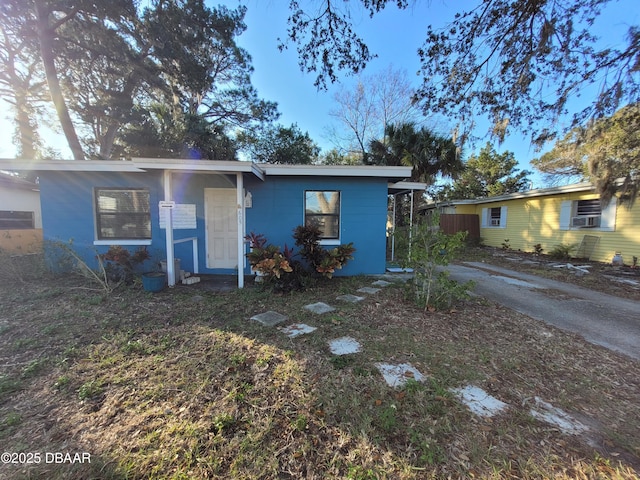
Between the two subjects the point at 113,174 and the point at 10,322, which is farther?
the point at 113,174

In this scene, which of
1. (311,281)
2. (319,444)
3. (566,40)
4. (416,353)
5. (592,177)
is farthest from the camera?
(592,177)

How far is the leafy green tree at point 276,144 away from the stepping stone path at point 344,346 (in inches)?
479

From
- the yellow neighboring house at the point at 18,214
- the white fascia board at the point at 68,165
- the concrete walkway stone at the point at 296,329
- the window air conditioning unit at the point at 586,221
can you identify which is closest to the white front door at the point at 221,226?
the white fascia board at the point at 68,165

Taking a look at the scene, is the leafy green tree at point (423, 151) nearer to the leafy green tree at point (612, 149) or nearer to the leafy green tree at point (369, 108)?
the leafy green tree at point (369, 108)

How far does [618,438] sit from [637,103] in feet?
16.4

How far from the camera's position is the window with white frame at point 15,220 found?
8820mm

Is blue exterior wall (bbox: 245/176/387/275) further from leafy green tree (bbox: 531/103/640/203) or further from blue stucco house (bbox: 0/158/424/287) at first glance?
leafy green tree (bbox: 531/103/640/203)

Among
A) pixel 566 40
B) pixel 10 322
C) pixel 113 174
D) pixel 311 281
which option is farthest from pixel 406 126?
pixel 10 322

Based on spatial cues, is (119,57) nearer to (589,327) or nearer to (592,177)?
(589,327)

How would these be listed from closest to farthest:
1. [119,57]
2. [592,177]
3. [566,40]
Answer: [566,40]
[592,177]
[119,57]

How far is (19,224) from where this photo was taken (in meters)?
9.32

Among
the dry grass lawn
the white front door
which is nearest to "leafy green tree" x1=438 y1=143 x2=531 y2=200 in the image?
the white front door

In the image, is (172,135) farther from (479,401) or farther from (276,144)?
(479,401)

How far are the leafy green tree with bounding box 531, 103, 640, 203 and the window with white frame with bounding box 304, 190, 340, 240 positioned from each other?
4.37m
